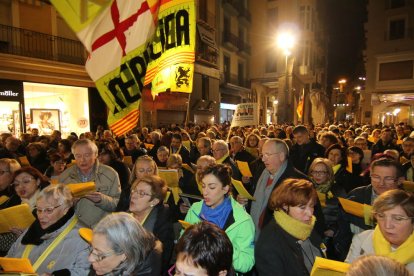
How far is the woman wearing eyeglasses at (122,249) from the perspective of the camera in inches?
83.5

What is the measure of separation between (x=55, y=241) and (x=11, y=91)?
38.8ft

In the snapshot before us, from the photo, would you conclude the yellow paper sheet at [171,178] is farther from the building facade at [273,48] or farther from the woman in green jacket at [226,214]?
the building facade at [273,48]

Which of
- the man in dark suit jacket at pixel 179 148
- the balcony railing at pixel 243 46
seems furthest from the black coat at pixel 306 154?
the balcony railing at pixel 243 46

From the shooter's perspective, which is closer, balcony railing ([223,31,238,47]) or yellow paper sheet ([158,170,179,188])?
yellow paper sheet ([158,170,179,188])

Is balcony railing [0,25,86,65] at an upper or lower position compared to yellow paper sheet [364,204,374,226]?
upper

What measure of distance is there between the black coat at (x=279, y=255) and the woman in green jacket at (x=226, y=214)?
1.38 feet

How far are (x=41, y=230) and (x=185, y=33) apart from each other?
4.00 m

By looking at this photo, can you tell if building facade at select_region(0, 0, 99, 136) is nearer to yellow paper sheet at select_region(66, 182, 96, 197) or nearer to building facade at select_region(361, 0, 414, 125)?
yellow paper sheet at select_region(66, 182, 96, 197)

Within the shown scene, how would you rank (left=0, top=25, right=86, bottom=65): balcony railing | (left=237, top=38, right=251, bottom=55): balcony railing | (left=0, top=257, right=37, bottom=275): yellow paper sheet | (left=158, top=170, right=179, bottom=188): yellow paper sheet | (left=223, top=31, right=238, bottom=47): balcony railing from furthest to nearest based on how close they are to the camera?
(left=237, top=38, right=251, bottom=55): balcony railing → (left=223, top=31, right=238, bottom=47): balcony railing → (left=0, top=25, right=86, bottom=65): balcony railing → (left=158, top=170, right=179, bottom=188): yellow paper sheet → (left=0, top=257, right=37, bottom=275): yellow paper sheet

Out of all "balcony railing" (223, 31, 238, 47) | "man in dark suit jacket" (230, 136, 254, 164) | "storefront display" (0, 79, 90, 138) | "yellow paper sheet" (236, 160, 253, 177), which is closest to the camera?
"yellow paper sheet" (236, 160, 253, 177)

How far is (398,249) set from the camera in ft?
7.71

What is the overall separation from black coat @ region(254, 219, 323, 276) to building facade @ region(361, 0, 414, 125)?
109ft

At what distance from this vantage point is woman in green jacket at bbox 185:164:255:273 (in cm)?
284

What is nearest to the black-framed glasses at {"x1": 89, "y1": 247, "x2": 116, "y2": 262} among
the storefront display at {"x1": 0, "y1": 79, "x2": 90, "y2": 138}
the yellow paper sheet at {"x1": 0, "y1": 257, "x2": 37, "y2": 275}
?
the yellow paper sheet at {"x1": 0, "y1": 257, "x2": 37, "y2": 275}
